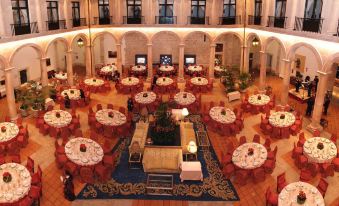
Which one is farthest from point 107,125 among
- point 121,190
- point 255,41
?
point 255,41

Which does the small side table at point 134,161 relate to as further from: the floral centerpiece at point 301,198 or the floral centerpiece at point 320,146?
the floral centerpiece at point 320,146

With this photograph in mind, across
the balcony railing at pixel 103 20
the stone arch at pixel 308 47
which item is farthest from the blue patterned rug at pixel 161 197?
the balcony railing at pixel 103 20

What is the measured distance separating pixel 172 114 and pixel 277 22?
958cm

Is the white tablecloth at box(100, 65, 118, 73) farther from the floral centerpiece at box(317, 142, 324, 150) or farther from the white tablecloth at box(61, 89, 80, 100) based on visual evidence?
the floral centerpiece at box(317, 142, 324, 150)

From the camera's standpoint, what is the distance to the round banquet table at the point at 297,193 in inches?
391

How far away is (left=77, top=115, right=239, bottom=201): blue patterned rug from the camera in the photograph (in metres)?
11.9

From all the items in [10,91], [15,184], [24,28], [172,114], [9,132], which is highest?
[24,28]

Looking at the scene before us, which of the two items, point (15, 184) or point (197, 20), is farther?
point (197, 20)

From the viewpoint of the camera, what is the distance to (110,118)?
16562 millimetres

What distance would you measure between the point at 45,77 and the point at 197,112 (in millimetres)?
10601

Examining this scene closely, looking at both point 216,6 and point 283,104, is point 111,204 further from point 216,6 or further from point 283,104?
point 216,6

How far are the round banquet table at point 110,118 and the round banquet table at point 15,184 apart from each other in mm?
5483

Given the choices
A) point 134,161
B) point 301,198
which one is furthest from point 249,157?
point 134,161

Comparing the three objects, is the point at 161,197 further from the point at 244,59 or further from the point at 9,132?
the point at 244,59
